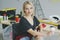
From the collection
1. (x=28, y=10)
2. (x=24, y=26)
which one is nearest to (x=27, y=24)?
(x=24, y=26)

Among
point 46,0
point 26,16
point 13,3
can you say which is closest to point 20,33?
point 26,16

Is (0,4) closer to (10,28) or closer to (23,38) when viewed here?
(10,28)

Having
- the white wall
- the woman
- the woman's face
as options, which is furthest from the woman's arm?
the white wall

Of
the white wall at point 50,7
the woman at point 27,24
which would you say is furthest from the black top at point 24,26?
the white wall at point 50,7

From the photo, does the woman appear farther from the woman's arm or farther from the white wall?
the white wall

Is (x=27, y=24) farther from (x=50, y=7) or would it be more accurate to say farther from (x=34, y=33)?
(x=50, y=7)

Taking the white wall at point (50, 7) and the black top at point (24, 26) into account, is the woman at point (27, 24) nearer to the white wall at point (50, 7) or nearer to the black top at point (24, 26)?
the black top at point (24, 26)

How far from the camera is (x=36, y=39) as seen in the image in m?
1.61

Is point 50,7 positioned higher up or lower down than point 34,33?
higher up

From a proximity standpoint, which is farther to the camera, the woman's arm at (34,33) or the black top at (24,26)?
the black top at (24,26)

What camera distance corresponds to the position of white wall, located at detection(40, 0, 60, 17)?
9.76 feet

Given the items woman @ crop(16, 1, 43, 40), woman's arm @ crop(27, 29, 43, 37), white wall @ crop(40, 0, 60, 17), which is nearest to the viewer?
woman's arm @ crop(27, 29, 43, 37)

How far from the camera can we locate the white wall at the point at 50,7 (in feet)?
9.76

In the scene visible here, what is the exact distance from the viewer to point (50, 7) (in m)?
3.04
